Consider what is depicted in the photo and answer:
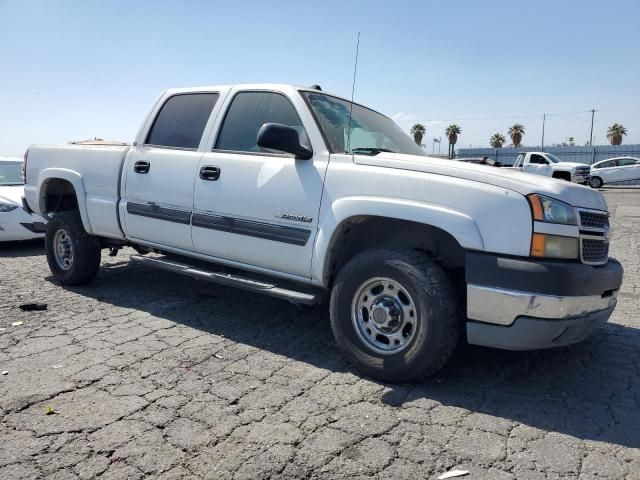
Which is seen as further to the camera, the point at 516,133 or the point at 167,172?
the point at 516,133

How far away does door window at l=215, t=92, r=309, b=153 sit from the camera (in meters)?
4.12

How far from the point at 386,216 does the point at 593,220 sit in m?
1.29

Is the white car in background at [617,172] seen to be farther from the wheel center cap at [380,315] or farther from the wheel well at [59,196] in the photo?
the wheel center cap at [380,315]

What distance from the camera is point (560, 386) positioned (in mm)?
3359

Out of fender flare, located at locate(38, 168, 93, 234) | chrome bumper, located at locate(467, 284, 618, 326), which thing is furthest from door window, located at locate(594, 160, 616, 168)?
fender flare, located at locate(38, 168, 93, 234)

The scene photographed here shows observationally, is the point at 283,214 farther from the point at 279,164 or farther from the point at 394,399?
the point at 394,399

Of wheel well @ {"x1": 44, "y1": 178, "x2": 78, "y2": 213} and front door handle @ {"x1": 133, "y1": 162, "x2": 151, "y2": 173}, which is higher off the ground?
front door handle @ {"x1": 133, "y1": 162, "x2": 151, "y2": 173}

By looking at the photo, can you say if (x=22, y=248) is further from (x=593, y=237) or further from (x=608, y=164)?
(x=608, y=164)

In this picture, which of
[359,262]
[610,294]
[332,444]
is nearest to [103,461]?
[332,444]

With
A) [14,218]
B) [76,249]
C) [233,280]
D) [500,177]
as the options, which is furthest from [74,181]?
[500,177]

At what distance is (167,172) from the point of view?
4523 millimetres

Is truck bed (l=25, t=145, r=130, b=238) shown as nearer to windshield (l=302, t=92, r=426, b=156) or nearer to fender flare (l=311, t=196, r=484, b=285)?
windshield (l=302, t=92, r=426, b=156)

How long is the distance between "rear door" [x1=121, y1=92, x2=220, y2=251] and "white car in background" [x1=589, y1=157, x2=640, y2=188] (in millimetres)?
25049

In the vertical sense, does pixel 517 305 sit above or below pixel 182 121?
below
